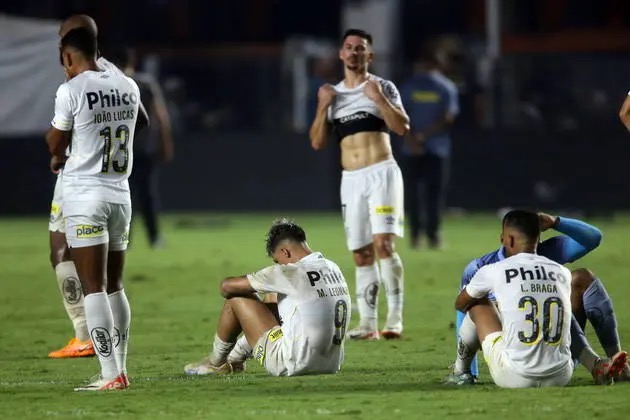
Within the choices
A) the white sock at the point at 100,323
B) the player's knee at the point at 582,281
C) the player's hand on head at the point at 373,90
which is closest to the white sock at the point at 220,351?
the white sock at the point at 100,323

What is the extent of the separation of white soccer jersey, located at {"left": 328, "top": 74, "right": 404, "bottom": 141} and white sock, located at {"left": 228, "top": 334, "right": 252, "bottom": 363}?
2872mm

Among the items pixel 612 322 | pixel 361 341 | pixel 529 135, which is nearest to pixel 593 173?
pixel 529 135

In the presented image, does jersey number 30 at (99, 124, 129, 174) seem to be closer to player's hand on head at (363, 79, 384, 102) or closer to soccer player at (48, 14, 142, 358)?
soccer player at (48, 14, 142, 358)

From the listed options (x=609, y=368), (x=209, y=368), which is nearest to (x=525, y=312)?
(x=609, y=368)

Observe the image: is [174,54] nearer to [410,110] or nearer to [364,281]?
[410,110]

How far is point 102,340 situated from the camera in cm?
888

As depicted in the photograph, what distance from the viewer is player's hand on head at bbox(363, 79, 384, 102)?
39.1 feet

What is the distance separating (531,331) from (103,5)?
31.0 metres

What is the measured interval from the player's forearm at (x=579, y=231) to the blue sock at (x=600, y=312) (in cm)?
23

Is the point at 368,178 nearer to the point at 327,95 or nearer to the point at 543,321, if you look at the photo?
the point at 327,95

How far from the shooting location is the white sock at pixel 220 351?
32.1ft

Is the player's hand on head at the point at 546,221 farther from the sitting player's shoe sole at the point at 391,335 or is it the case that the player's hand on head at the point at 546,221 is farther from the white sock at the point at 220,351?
the sitting player's shoe sole at the point at 391,335

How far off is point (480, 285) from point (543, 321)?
41cm

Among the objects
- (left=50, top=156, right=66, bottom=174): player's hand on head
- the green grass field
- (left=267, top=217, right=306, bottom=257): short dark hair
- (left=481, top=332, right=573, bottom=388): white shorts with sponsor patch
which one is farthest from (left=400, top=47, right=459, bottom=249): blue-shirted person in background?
(left=481, top=332, right=573, bottom=388): white shorts with sponsor patch
